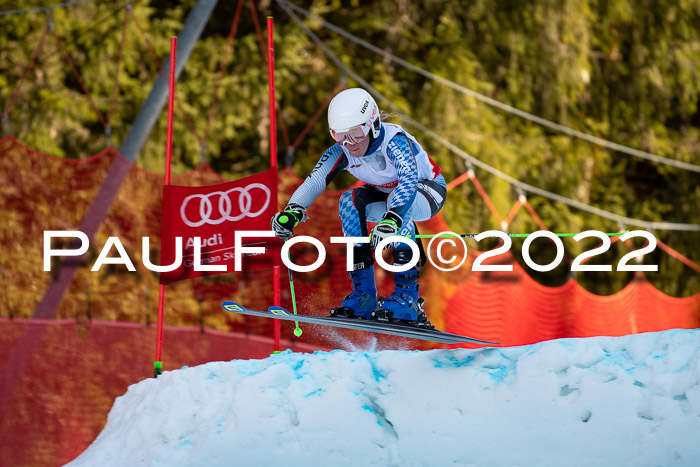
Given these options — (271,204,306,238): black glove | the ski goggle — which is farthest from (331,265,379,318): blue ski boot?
the ski goggle

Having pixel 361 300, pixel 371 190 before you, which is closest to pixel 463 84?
pixel 371 190

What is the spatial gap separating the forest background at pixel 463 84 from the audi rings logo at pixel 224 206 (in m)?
7.14

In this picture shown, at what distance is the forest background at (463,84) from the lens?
13.0 metres

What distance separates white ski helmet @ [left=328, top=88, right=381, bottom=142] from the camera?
4.22 m

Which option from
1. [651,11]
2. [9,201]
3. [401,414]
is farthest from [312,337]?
[651,11]

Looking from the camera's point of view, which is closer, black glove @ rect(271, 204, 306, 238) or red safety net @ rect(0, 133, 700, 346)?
black glove @ rect(271, 204, 306, 238)

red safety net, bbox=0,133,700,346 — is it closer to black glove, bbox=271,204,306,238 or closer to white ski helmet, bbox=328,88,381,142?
black glove, bbox=271,204,306,238

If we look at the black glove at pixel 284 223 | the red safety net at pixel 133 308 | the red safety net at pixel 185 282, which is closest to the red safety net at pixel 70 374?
the red safety net at pixel 133 308

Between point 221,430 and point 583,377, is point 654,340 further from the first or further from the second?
point 221,430

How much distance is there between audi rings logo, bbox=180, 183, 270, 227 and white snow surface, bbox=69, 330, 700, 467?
3.20 feet

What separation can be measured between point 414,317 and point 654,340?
1152 mm

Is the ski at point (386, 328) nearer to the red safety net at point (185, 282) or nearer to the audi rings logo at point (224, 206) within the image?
the audi rings logo at point (224, 206)

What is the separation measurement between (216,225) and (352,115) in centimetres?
137

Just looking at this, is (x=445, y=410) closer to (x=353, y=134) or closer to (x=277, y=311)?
(x=277, y=311)
